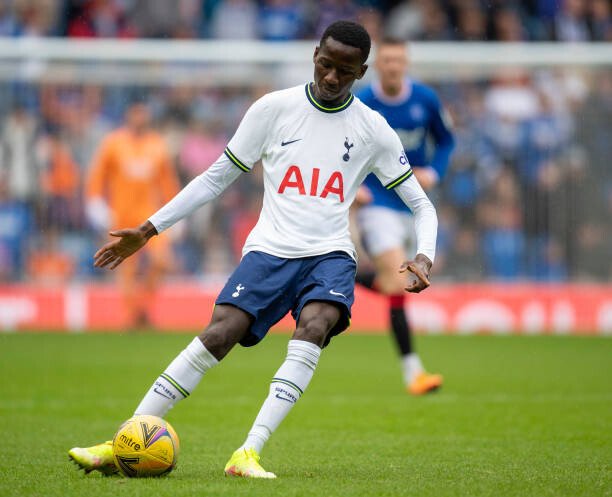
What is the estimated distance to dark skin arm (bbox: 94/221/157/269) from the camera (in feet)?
20.0

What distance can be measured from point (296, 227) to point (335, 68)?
0.82 m

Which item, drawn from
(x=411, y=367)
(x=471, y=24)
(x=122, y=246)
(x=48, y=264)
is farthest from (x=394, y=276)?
(x=471, y=24)

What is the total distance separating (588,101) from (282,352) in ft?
21.2

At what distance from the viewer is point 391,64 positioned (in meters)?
10.5

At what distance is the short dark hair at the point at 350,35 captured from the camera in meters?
6.10

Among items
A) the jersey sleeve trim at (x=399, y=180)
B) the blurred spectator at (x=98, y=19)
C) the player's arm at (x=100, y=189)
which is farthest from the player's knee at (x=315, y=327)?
the blurred spectator at (x=98, y=19)

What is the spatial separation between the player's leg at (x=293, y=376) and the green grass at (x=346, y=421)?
24cm

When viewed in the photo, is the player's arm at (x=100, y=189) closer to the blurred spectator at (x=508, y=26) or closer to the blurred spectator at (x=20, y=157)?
the blurred spectator at (x=20, y=157)

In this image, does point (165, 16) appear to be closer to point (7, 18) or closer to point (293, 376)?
point (7, 18)

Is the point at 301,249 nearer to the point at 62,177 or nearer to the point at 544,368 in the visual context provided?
the point at 544,368

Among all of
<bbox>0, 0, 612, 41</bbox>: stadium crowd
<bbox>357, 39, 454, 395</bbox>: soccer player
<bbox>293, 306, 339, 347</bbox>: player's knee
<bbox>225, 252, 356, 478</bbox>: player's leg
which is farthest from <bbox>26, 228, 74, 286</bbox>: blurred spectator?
<bbox>293, 306, 339, 347</bbox>: player's knee

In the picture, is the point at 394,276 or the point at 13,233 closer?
the point at 394,276

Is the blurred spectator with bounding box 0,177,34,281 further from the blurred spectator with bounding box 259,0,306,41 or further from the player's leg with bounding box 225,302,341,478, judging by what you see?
the player's leg with bounding box 225,302,341,478

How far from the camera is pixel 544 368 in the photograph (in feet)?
40.8
